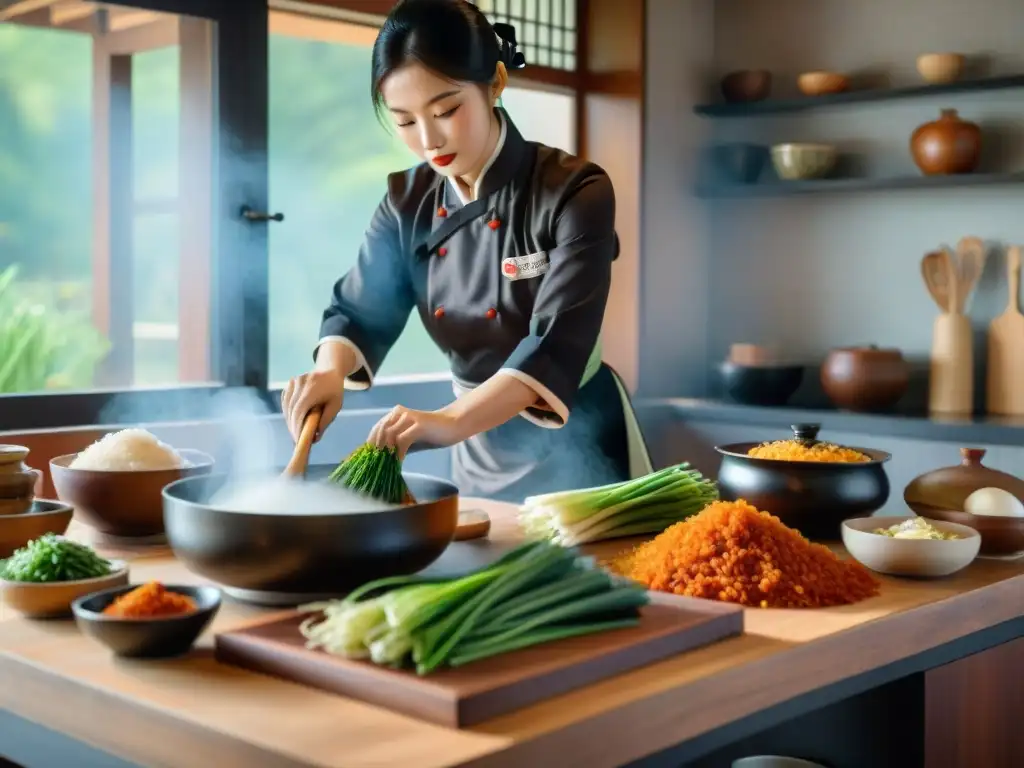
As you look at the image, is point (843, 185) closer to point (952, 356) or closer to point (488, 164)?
point (952, 356)

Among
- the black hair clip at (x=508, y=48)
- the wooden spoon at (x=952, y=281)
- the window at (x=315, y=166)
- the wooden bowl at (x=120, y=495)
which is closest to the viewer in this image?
the wooden bowl at (x=120, y=495)

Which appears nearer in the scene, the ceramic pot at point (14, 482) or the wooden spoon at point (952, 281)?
the ceramic pot at point (14, 482)

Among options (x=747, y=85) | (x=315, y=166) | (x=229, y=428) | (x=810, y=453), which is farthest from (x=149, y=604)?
(x=747, y=85)

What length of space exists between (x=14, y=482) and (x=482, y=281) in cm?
103

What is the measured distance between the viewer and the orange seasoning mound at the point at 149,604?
1227 mm

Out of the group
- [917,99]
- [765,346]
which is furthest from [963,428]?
[917,99]

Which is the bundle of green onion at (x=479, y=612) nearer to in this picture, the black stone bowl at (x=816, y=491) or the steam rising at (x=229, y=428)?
the black stone bowl at (x=816, y=491)

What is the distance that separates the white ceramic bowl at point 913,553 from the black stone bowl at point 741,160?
3262 mm

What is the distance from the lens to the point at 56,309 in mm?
3377

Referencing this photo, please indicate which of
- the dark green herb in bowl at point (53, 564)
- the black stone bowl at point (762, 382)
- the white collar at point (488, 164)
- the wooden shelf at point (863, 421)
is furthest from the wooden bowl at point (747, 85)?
the dark green herb in bowl at point (53, 564)

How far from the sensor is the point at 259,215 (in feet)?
11.7

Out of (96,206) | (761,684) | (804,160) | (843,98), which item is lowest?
(761,684)

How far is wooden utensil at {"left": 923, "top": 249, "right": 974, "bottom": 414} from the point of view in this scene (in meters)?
4.19

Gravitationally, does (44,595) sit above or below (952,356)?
below
